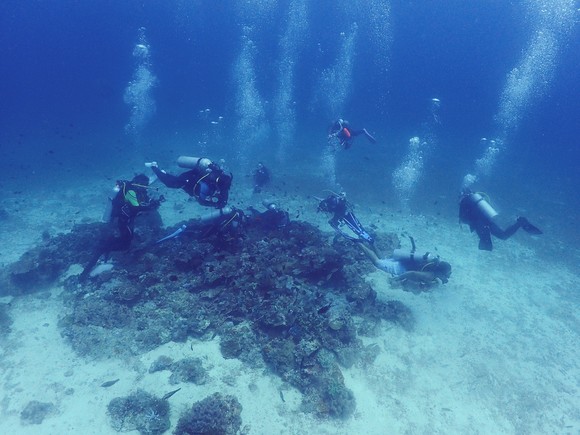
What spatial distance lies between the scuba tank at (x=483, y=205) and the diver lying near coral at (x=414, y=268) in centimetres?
256

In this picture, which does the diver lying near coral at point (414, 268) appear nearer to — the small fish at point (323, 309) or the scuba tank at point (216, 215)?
the small fish at point (323, 309)

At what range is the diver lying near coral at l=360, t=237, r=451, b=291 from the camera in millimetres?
11055

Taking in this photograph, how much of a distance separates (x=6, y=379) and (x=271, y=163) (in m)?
21.6

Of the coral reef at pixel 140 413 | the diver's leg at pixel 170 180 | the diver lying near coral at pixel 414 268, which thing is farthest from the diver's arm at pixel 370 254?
the coral reef at pixel 140 413

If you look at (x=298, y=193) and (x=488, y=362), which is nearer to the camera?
(x=488, y=362)

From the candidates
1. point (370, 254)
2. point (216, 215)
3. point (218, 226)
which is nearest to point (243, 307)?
point (218, 226)

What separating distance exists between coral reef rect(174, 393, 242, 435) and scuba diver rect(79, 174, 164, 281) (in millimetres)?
6278

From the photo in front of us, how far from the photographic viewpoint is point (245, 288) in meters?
9.16

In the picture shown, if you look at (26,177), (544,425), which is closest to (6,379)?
(544,425)

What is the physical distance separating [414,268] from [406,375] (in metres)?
3.93

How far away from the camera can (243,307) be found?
28.9 ft

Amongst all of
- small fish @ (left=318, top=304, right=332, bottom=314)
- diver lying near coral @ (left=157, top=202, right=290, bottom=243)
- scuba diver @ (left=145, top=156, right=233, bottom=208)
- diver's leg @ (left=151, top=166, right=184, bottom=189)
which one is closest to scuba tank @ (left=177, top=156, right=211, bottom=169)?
scuba diver @ (left=145, top=156, right=233, bottom=208)

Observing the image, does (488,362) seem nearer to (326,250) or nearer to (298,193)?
(326,250)

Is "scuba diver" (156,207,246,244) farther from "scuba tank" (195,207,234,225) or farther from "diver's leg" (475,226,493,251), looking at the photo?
"diver's leg" (475,226,493,251)
